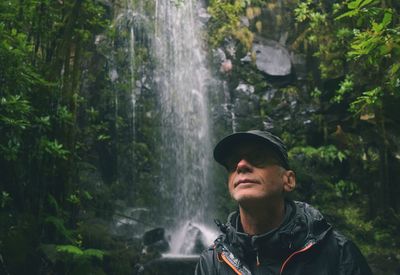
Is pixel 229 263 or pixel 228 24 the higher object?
pixel 228 24

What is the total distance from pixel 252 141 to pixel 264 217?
0.34 metres

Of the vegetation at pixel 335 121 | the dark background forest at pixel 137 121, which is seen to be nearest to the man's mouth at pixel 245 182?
the dark background forest at pixel 137 121

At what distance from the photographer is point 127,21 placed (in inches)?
558

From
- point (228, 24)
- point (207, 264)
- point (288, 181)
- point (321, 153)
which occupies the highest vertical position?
point (228, 24)

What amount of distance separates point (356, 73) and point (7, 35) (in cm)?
919

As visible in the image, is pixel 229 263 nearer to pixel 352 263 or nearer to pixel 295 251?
pixel 295 251

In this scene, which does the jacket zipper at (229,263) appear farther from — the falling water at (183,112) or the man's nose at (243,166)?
the falling water at (183,112)

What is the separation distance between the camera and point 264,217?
6.18 feet

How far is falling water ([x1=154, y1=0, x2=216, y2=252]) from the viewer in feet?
42.1

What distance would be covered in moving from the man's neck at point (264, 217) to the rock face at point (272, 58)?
1246 cm

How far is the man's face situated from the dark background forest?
4.86 metres

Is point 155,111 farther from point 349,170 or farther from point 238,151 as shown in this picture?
point 238,151

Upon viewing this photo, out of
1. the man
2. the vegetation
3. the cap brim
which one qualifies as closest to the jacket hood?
the man

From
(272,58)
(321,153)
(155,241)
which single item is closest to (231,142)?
(155,241)
